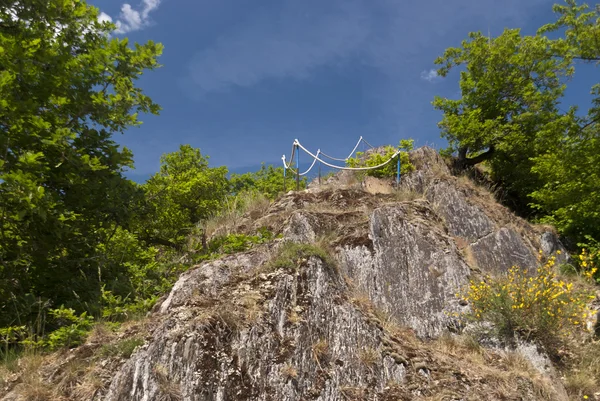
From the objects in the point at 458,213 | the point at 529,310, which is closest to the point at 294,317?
the point at 529,310

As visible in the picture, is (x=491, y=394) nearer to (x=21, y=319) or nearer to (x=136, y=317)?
(x=136, y=317)

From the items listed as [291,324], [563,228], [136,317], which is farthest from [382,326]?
[563,228]

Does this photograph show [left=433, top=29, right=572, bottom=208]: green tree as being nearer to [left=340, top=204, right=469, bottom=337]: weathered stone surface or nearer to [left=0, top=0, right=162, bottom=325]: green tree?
[left=340, top=204, right=469, bottom=337]: weathered stone surface

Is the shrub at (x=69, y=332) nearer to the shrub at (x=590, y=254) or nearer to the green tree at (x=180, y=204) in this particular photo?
the green tree at (x=180, y=204)

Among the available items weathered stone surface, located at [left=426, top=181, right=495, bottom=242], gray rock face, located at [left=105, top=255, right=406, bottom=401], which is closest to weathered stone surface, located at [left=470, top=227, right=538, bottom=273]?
weathered stone surface, located at [left=426, top=181, right=495, bottom=242]

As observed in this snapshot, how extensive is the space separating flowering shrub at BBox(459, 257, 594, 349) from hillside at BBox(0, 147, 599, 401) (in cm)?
30

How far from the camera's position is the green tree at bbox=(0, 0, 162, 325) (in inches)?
191

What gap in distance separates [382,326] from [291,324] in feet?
5.04

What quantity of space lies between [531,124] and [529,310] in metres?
10.5

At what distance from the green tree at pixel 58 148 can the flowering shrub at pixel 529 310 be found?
6.57 meters

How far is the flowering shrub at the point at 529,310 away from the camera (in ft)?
19.2

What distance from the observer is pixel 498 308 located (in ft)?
19.8

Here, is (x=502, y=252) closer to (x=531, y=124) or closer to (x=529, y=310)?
(x=529, y=310)

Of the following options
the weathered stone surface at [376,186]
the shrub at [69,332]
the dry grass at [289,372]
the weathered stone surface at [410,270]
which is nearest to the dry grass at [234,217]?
the weathered stone surface at [376,186]
